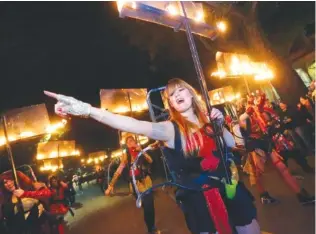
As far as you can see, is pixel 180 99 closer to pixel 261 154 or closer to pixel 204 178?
pixel 204 178

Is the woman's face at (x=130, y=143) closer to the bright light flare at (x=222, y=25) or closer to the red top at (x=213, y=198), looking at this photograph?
the red top at (x=213, y=198)

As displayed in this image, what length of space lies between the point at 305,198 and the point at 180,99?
4.17 m

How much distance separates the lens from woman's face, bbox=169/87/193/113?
2.59m

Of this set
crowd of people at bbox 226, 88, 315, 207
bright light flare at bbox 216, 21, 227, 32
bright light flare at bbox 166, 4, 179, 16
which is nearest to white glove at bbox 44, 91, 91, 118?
crowd of people at bbox 226, 88, 315, 207

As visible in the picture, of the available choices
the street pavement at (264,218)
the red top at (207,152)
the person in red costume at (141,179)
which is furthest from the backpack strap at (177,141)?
the person in red costume at (141,179)

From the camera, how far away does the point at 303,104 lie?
30.1ft

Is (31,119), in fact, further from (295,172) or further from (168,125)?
(295,172)

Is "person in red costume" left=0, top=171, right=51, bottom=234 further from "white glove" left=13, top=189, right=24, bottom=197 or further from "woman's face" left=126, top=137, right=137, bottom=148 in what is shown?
"woman's face" left=126, top=137, right=137, bottom=148

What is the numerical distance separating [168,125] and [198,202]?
29.6 inches

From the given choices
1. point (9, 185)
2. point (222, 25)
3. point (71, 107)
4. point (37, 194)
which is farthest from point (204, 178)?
point (222, 25)

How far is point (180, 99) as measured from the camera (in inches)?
102

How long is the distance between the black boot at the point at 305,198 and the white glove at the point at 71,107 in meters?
4.89

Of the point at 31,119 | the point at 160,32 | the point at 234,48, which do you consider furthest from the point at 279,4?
the point at 31,119

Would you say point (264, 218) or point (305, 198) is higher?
point (305, 198)
